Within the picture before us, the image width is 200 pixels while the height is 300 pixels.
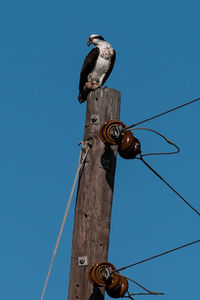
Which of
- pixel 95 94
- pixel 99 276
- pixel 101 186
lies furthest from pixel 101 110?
pixel 99 276

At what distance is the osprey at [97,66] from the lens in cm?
873

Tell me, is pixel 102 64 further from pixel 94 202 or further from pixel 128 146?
pixel 94 202

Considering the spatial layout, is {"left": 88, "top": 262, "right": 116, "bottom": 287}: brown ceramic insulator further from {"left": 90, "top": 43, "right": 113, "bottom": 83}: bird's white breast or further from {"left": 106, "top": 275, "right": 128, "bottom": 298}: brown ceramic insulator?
{"left": 90, "top": 43, "right": 113, "bottom": 83}: bird's white breast

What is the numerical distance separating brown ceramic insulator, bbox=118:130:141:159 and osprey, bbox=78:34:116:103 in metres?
3.16

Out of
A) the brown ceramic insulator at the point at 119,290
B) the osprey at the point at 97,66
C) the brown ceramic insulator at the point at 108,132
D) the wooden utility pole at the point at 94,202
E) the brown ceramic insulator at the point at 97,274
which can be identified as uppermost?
the osprey at the point at 97,66

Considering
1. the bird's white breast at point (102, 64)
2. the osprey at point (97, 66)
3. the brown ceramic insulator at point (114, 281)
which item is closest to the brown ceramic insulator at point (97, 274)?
the brown ceramic insulator at point (114, 281)

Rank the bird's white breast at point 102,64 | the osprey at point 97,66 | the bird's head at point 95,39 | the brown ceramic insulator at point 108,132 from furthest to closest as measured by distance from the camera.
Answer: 1. the bird's head at point 95,39
2. the bird's white breast at point 102,64
3. the osprey at point 97,66
4. the brown ceramic insulator at point 108,132

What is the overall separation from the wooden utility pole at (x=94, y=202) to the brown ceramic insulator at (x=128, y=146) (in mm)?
113

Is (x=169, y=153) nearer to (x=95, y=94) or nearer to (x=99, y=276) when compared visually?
(x=95, y=94)

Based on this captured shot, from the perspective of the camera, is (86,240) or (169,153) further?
(169,153)

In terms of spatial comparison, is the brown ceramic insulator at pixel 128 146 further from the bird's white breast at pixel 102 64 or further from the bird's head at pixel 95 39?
the bird's head at pixel 95 39

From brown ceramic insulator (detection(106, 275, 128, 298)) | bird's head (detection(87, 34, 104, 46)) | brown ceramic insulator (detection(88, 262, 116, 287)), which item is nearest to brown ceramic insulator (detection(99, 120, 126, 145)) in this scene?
brown ceramic insulator (detection(88, 262, 116, 287))

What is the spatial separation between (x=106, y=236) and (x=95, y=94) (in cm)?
134

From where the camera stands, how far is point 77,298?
502 cm
